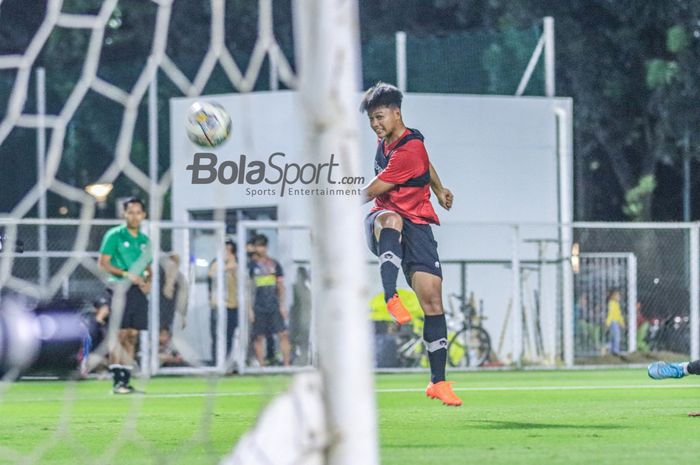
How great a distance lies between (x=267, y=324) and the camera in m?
17.5

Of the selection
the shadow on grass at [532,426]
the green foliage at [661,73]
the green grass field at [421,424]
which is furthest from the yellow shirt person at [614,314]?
the shadow on grass at [532,426]

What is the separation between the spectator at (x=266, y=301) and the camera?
1733cm

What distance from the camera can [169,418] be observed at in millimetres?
9055

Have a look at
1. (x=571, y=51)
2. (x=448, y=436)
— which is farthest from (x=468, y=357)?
(x=571, y=51)

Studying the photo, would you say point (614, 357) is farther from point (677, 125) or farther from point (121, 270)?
point (677, 125)

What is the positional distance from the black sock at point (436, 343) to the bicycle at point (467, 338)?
354 inches

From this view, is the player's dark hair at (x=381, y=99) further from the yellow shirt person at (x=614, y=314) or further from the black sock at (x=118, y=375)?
the yellow shirt person at (x=614, y=314)

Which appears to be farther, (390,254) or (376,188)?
(390,254)

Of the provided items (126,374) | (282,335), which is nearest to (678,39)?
(282,335)

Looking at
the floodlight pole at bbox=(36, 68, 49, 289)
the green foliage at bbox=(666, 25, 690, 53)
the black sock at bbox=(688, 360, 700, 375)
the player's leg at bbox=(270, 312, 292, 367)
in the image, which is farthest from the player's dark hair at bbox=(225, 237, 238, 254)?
the green foliage at bbox=(666, 25, 690, 53)

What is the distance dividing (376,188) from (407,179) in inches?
8.1

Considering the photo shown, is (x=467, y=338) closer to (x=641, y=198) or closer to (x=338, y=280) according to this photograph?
(x=641, y=198)

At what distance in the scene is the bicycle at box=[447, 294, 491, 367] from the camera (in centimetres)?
1834
